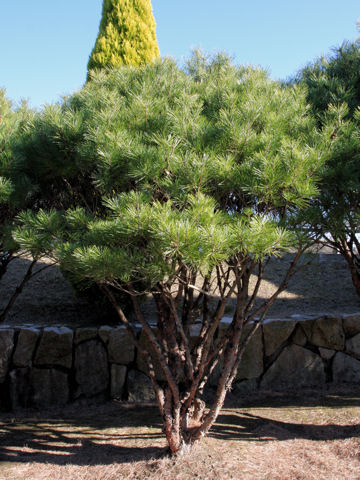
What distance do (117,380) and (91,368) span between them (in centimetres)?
33

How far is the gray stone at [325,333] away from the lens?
17.1 ft

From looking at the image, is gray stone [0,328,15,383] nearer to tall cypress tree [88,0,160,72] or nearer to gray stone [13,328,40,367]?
gray stone [13,328,40,367]

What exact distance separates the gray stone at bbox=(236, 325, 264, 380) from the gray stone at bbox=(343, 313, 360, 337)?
1089 mm

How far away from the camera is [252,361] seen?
5.10 m

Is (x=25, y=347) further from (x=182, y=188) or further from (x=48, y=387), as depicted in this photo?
(x=182, y=188)

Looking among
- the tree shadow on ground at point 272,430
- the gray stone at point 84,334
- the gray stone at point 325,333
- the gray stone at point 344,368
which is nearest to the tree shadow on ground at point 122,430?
the tree shadow on ground at point 272,430

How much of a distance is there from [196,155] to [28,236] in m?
1.11

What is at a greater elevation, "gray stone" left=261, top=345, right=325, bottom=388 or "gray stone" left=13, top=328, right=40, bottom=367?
"gray stone" left=13, top=328, right=40, bottom=367

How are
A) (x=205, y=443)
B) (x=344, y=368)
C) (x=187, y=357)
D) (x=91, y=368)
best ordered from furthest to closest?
(x=344, y=368) < (x=91, y=368) < (x=205, y=443) < (x=187, y=357)

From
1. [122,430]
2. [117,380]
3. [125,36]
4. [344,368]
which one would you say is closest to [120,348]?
[117,380]

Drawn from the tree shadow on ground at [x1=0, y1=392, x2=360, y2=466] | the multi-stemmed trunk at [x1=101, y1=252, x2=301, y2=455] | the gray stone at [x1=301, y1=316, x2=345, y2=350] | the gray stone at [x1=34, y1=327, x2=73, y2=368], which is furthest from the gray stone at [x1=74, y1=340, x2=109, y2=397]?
the gray stone at [x1=301, y1=316, x2=345, y2=350]

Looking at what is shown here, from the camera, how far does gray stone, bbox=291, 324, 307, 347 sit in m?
5.19

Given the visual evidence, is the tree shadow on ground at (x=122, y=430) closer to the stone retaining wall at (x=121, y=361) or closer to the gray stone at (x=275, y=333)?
the stone retaining wall at (x=121, y=361)

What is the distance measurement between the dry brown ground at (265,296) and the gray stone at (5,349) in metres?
0.39
